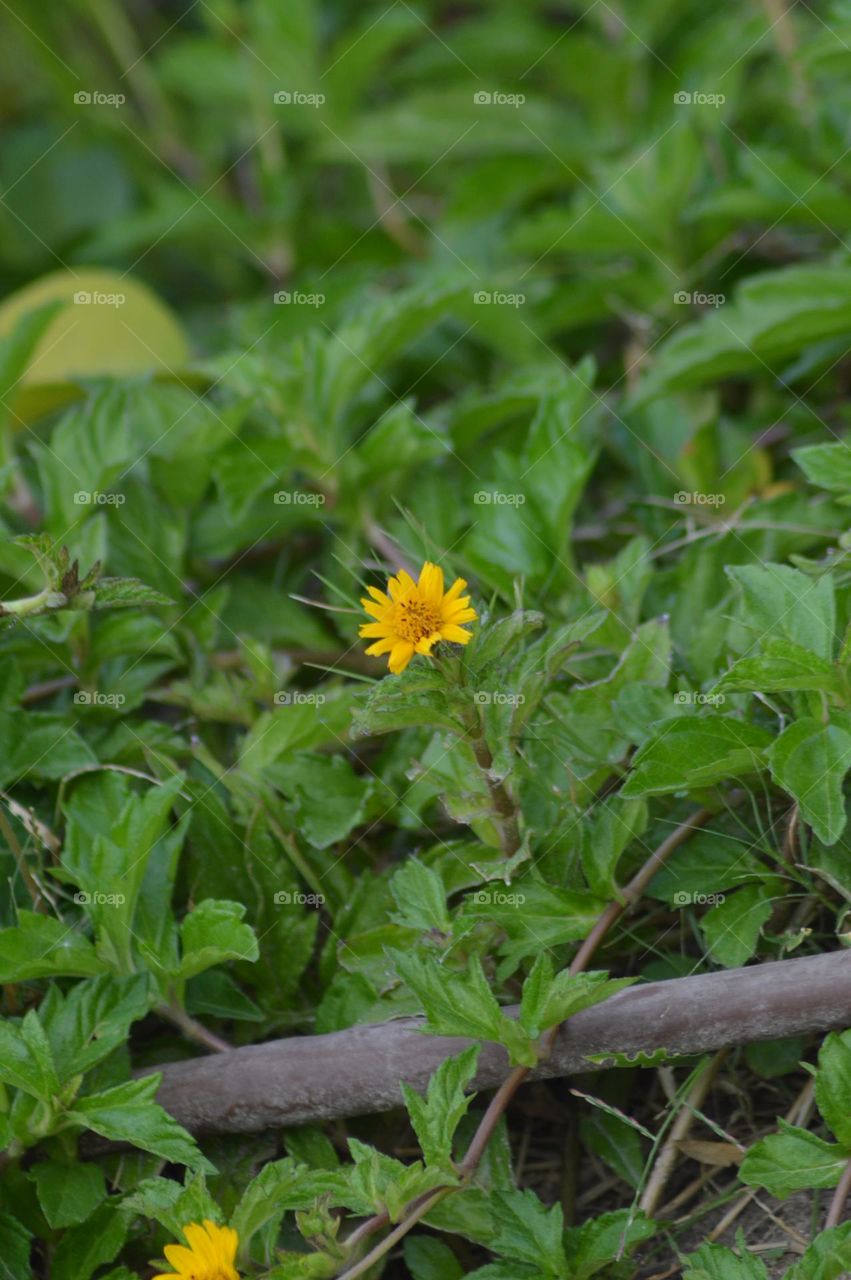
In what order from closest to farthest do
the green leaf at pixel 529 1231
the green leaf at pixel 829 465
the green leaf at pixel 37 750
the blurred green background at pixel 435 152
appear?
1. the green leaf at pixel 529 1231
2. the green leaf at pixel 829 465
3. the green leaf at pixel 37 750
4. the blurred green background at pixel 435 152

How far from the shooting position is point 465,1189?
3.76ft

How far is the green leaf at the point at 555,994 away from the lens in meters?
1.07

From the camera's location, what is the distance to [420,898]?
1.22 metres

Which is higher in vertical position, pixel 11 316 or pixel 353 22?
pixel 353 22

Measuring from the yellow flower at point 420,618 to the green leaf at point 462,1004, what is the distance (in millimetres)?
268

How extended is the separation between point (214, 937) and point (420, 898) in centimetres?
20

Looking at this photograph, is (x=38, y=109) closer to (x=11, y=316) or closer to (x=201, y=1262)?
(x=11, y=316)

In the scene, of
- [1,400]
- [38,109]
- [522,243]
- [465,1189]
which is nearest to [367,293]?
[522,243]

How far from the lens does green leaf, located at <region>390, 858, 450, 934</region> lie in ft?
3.94

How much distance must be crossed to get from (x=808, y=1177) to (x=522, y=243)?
4.81 feet

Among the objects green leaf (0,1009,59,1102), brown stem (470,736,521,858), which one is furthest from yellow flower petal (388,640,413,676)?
green leaf (0,1009,59,1102)

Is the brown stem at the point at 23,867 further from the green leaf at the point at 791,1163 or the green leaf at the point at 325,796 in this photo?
the green leaf at the point at 791,1163

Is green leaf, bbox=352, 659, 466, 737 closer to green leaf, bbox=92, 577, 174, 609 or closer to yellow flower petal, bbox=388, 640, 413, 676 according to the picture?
yellow flower petal, bbox=388, 640, 413, 676

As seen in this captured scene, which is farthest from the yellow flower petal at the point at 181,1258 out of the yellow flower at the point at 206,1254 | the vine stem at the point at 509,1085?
the vine stem at the point at 509,1085
